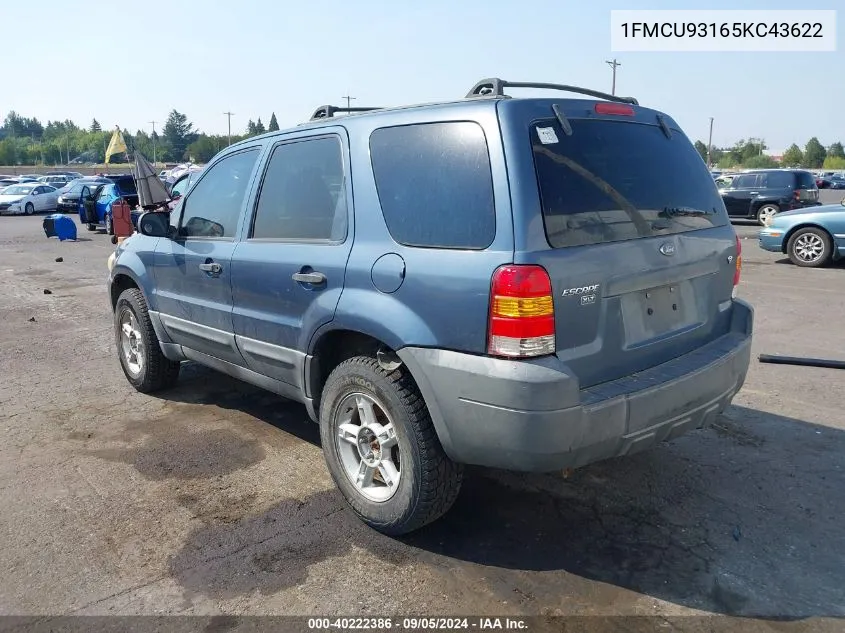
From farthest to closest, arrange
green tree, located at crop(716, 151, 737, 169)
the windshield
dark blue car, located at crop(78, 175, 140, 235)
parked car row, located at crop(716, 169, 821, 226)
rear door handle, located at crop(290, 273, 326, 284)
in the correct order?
green tree, located at crop(716, 151, 737, 169)
the windshield
dark blue car, located at crop(78, 175, 140, 235)
parked car row, located at crop(716, 169, 821, 226)
rear door handle, located at crop(290, 273, 326, 284)

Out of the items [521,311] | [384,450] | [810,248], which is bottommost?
[384,450]

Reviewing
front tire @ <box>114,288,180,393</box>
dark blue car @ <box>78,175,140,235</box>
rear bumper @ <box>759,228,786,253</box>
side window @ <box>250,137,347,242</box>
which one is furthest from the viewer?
dark blue car @ <box>78,175,140,235</box>

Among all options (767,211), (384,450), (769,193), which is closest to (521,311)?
(384,450)

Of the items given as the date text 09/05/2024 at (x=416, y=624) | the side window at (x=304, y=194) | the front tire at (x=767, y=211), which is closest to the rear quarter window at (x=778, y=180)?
the front tire at (x=767, y=211)

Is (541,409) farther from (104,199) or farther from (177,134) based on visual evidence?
(177,134)

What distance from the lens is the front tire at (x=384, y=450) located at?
3072 mm

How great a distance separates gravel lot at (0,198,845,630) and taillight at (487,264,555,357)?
105 cm

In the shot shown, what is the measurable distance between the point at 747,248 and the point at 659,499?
13240 mm

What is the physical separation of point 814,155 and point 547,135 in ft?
374

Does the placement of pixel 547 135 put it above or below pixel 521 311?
above

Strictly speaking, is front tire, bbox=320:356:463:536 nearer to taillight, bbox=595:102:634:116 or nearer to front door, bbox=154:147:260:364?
front door, bbox=154:147:260:364

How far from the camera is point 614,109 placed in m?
3.26

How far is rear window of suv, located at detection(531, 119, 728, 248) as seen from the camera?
2.86 m

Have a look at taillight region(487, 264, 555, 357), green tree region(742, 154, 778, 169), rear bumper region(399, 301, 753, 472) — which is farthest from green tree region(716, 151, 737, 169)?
taillight region(487, 264, 555, 357)
